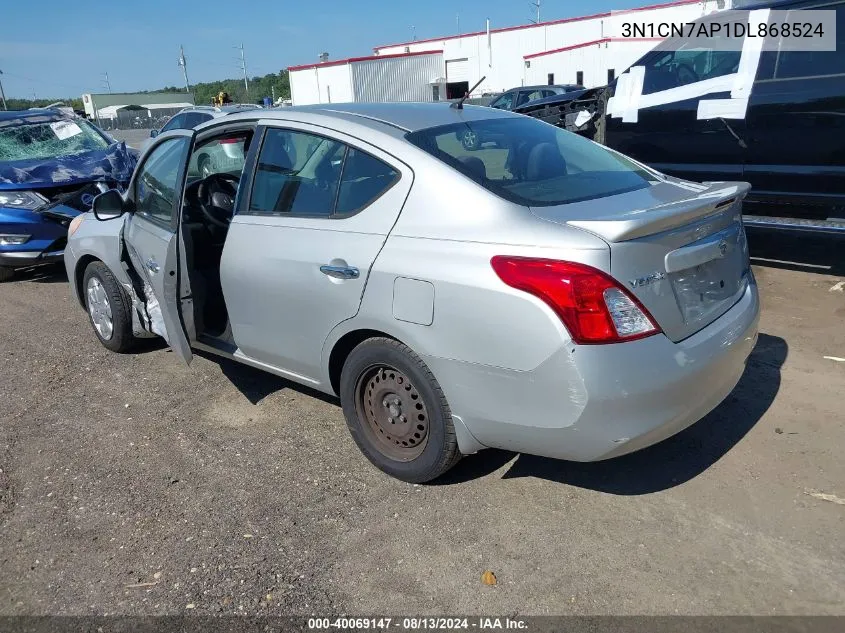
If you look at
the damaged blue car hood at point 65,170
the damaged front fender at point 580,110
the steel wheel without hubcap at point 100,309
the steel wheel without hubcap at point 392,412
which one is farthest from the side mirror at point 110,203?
the damaged front fender at point 580,110

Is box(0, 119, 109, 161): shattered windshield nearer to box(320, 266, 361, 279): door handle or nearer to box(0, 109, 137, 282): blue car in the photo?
box(0, 109, 137, 282): blue car

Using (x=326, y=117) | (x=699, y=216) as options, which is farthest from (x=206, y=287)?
(x=699, y=216)

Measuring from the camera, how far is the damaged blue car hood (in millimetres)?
7366

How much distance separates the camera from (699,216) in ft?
9.02

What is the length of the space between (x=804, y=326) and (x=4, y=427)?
17.1 ft

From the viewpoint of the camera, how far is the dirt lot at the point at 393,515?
255 cm

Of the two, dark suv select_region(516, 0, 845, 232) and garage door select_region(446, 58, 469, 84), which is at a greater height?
garage door select_region(446, 58, 469, 84)

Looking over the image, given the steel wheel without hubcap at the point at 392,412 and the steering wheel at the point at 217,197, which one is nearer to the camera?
the steel wheel without hubcap at the point at 392,412

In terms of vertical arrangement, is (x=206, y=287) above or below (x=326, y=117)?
below

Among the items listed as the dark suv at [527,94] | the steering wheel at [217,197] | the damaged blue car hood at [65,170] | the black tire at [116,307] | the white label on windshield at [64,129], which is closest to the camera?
the steering wheel at [217,197]

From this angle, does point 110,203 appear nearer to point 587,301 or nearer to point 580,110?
point 587,301

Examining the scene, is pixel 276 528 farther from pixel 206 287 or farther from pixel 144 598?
pixel 206 287

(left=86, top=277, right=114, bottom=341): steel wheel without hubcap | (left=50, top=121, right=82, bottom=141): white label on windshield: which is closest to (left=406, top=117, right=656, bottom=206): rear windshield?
(left=86, top=277, right=114, bottom=341): steel wheel without hubcap

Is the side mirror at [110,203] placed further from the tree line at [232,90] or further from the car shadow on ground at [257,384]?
the tree line at [232,90]
